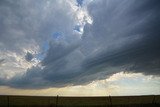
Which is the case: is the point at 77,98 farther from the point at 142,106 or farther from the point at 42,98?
the point at 142,106

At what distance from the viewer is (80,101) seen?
2614cm

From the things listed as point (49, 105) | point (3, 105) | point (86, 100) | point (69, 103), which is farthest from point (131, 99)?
point (3, 105)

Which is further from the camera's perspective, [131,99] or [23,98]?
[131,99]

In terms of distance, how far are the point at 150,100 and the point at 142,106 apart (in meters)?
1.50

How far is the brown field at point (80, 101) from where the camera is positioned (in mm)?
23656

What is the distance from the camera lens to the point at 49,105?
24.7 m

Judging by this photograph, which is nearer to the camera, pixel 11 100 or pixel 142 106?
pixel 11 100

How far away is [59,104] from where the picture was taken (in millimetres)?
25234

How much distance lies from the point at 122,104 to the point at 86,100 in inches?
161

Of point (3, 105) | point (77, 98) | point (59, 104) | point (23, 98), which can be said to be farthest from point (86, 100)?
point (3, 105)

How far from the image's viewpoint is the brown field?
23.7 metres

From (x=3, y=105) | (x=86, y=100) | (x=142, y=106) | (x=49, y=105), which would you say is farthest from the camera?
(x=142, y=106)

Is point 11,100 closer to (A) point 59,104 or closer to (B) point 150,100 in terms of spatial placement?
(A) point 59,104

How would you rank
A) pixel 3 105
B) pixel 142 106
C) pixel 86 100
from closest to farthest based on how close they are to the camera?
pixel 3 105 → pixel 86 100 → pixel 142 106
